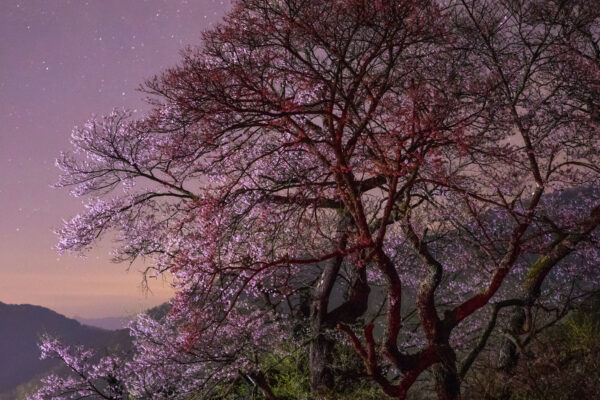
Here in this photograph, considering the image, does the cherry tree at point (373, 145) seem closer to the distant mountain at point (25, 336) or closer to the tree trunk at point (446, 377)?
the tree trunk at point (446, 377)

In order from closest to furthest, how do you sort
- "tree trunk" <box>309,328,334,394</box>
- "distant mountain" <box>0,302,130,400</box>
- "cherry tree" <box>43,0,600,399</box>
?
"cherry tree" <box>43,0,600,399</box> < "tree trunk" <box>309,328,334,394</box> < "distant mountain" <box>0,302,130,400</box>

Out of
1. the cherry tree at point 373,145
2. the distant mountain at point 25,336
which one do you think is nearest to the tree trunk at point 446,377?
the cherry tree at point 373,145

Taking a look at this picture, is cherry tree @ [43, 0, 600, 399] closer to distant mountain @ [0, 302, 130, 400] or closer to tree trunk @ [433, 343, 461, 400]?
tree trunk @ [433, 343, 461, 400]

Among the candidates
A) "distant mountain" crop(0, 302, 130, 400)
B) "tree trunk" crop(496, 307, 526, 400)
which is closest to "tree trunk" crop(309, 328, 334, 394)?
"tree trunk" crop(496, 307, 526, 400)

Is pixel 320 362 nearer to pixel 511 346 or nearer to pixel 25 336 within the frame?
pixel 511 346

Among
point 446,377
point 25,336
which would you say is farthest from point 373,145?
point 25,336

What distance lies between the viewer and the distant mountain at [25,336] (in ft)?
365

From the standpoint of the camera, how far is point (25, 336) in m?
140

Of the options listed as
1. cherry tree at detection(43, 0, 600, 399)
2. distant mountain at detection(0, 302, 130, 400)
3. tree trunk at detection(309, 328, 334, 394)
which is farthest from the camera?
distant mountain at detection(0, 302, 130, 400)

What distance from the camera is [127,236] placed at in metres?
11.4

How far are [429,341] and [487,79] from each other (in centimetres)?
481

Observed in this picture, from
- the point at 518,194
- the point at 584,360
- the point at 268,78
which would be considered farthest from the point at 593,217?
the point at 268,78

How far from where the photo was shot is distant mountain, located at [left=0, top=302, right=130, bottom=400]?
365 ft

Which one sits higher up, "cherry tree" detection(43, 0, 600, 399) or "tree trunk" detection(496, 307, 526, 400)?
"cherry tree" detection(43, 0, 600, 399)
